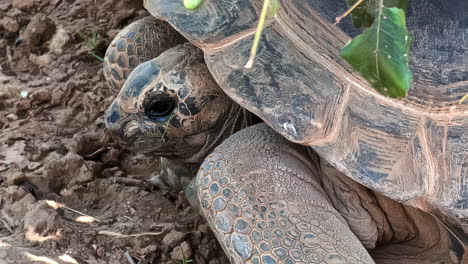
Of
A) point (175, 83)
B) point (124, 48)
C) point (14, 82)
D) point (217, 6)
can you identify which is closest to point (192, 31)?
point (217, 6)

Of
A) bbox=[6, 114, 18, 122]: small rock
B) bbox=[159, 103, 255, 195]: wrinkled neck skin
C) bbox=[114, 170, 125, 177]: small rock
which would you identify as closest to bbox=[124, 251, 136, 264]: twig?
bbox=[159, 103, 255, 195]: wrinkled neck skin

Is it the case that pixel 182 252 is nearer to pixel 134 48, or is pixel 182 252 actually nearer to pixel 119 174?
pixel 119 174

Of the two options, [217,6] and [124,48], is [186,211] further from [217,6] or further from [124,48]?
[217,6]

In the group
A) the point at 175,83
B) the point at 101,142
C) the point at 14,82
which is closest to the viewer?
the point at 175,83

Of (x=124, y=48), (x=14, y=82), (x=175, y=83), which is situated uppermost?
(x=175, y=83)

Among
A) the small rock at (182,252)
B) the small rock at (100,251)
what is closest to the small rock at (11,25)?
the small rock at (100,251)

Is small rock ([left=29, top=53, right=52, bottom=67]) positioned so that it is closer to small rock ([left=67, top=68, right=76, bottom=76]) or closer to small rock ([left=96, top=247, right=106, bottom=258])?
small rock ([left=67, top=68, right=76, bottom=76])
